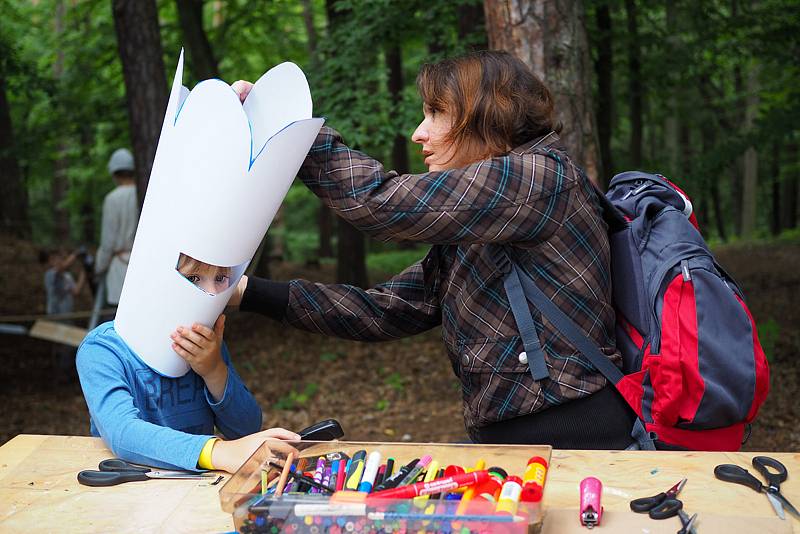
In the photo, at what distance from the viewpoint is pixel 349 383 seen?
26.2 ft

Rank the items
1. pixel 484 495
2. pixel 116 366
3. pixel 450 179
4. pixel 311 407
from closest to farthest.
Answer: pixel 484 495 < pixel 450 179 < pixel 116 366 < pixel 311 407

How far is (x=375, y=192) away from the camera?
2283 millimetres

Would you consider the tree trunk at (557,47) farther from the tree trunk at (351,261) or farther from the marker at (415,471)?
the tree trunk at (351,261)

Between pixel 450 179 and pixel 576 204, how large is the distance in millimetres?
379

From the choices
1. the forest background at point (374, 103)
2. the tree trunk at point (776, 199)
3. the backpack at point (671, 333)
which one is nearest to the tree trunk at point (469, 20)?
the forest background at point (374, 103)

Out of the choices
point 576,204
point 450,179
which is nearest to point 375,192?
point 450,179

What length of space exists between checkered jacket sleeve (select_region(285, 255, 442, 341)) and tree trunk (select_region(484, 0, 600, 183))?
5.16ft

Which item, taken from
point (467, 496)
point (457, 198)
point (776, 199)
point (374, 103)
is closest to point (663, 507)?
point (467, 496)

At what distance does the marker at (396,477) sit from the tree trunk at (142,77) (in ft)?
19.5

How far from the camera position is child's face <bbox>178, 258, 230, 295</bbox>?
91.9 inches

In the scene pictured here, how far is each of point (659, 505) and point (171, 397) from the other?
1.41 metres

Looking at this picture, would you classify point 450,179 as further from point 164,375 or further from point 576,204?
point 164,375

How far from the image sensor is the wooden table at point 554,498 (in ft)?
6.31

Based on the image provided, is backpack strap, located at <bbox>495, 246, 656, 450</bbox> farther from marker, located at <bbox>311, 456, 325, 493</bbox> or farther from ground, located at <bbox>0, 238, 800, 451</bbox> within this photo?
ground, located at <bbox>0, 238, 800, 451</bbox>
